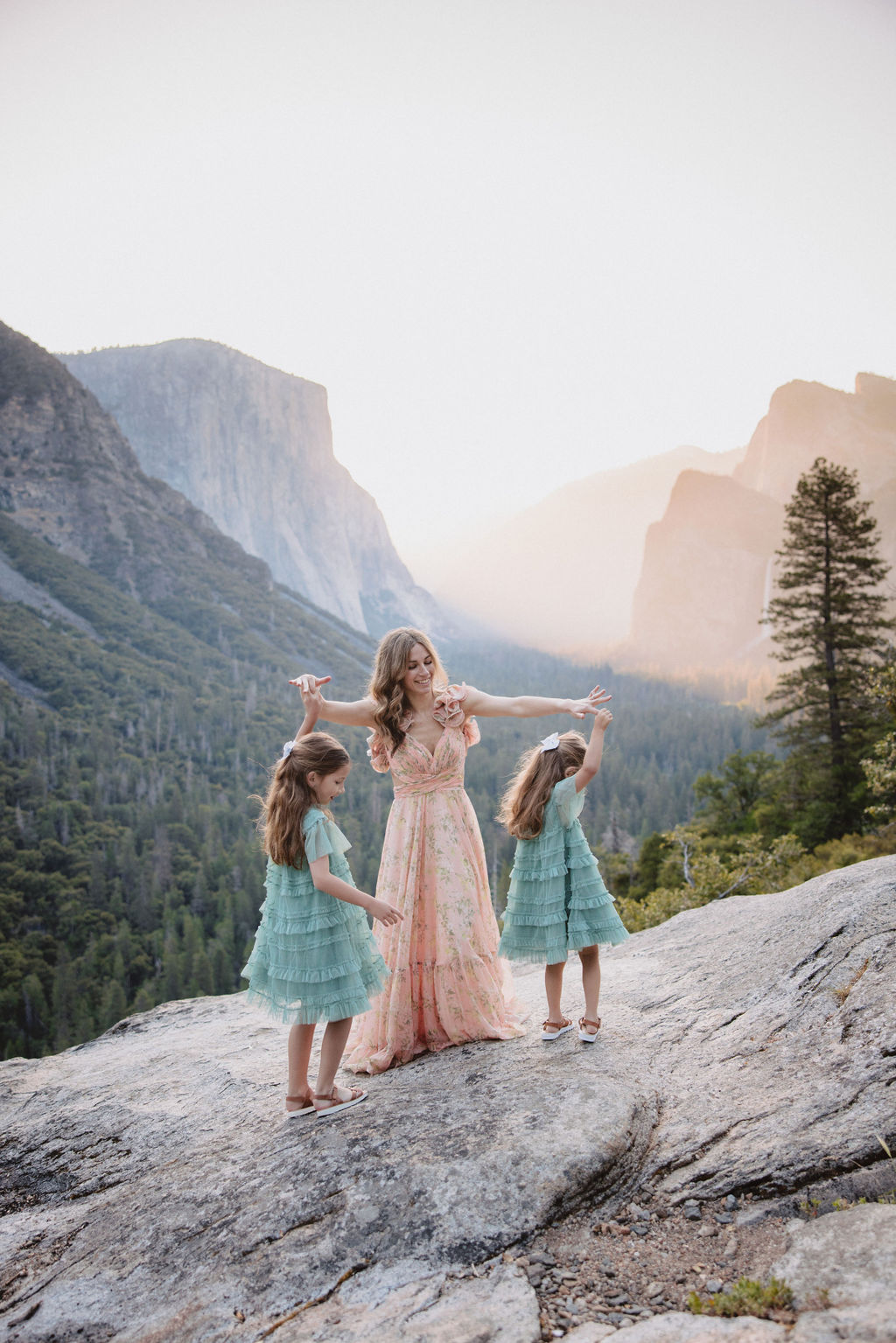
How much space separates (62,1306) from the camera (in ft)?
11.2

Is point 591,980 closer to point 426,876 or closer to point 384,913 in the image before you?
point 426,876

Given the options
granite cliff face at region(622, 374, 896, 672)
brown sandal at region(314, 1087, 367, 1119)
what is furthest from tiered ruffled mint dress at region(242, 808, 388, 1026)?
granite cliff face at region(622, 374, 896, 672)

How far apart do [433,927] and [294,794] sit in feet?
5.16

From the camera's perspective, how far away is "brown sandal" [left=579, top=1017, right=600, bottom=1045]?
5070mm

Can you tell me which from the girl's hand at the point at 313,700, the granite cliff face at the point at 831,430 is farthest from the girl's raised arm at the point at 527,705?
the granite cliff face at the point at 831,430

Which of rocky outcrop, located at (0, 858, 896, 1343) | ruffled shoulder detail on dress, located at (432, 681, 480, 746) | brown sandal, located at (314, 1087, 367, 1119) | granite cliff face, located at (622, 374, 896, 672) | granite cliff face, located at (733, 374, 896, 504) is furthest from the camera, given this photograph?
granite cliff face, located at (622, 374, 896, 672)

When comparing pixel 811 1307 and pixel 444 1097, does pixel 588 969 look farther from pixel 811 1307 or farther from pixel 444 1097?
pixel 811 1307

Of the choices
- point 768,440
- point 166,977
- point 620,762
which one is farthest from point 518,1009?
point 768,440

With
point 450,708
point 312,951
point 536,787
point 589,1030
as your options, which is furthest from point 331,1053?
point 450,708

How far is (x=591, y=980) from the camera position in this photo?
518cm

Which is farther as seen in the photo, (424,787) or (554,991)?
(424,787)

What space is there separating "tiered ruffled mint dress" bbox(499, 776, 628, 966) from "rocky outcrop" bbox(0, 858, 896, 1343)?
2.10 ft

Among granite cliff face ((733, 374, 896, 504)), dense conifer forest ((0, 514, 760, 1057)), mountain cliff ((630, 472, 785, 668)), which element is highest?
granite cliff face ((733, 374, 896, 504))

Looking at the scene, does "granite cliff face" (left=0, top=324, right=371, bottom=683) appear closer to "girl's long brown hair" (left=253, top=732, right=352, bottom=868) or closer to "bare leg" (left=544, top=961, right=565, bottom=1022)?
"girl's long brown hair" (left=253, top=732, right=352, bottom=868)
